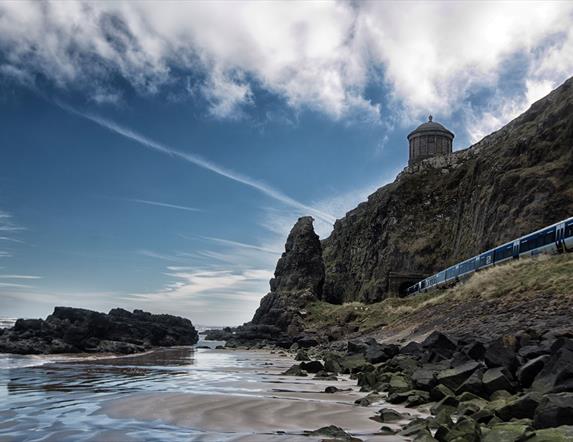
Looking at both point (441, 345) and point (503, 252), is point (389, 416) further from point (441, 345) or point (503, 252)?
point (503, 252)

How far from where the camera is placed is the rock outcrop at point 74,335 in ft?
141

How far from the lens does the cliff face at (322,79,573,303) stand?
197 feet

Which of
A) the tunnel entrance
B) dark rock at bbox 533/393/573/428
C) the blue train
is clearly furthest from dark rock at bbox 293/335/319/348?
dark rock at bbox 533/393/573/428

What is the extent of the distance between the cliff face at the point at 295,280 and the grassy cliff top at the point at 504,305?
33882 mm

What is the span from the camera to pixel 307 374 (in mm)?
22344

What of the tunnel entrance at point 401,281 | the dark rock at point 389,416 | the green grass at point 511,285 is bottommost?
the dark rock at point 389,416

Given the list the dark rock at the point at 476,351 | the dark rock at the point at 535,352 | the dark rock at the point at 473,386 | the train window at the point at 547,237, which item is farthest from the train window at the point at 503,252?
the dark rock at the point at 473,386

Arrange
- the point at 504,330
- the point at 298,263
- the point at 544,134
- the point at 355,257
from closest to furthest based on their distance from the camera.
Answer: the point at 504,330 → the point at 544,134 → the point at 298,263 → the point at 355,257

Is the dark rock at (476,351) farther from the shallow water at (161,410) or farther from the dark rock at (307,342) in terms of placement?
the dark rock at (307,342)

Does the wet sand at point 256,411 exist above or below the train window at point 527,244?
below

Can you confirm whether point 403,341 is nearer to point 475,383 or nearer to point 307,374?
point 307,374

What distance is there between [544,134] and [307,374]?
57.3 meters

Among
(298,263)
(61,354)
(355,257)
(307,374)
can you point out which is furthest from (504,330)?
(355,257)

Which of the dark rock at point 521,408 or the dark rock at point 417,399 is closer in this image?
the dark rock at point 521,408
